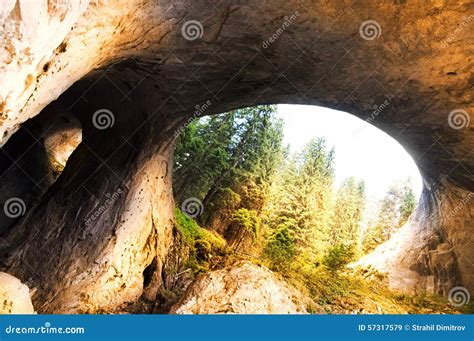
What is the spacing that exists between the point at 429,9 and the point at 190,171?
36.9ft

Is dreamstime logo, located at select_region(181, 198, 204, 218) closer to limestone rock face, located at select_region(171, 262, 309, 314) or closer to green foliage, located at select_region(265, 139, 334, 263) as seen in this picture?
green foliage, located at select_region(265, 139, 334, 263)

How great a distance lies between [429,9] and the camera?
16.6 ft

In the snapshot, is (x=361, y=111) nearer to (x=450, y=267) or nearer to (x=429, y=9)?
(x=429, y=9)

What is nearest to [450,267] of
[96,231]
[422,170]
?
[422,170]

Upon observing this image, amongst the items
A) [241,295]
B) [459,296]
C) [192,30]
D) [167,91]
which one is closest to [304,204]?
[459,296]

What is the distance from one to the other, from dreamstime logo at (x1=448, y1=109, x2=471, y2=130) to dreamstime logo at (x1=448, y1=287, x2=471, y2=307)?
4.86 meters

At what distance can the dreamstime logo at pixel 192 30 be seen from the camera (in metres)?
5.18

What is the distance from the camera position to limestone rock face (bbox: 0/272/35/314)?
4221 millimetres

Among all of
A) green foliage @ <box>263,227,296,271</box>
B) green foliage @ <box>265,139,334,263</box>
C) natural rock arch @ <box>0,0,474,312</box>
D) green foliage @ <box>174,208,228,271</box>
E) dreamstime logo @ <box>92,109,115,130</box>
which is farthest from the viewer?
green foliage @ <box>265,139,334,263</box>
